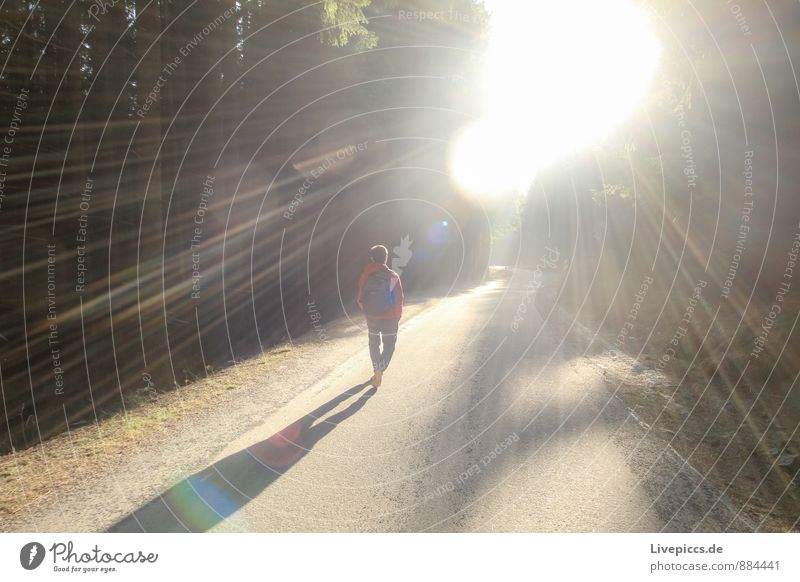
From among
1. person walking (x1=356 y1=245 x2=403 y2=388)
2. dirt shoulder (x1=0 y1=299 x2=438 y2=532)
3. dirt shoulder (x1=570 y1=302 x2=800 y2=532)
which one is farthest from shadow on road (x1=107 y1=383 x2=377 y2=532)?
dirt shoulder (x1=570 y1=302 x2=800 y2=532)

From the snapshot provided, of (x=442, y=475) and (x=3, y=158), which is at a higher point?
(x=3, y=158)

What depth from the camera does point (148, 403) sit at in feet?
25.0

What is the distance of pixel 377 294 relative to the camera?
22.9ft

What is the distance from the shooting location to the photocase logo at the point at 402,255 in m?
32.7

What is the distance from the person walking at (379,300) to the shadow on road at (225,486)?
1.97 m

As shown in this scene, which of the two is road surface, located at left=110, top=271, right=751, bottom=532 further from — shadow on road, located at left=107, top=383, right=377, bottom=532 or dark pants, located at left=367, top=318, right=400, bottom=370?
dark pants, located at left=367, top=318, right=400, bottom=370

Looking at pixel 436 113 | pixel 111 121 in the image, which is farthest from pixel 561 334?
pixel 436 113

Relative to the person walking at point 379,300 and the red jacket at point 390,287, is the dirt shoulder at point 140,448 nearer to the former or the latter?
the person walking at point 379,300

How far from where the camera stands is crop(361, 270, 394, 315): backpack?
6.89m

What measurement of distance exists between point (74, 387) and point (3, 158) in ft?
18.6

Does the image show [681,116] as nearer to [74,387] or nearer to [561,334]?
[561,334]
